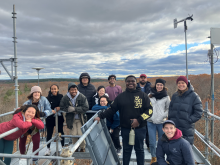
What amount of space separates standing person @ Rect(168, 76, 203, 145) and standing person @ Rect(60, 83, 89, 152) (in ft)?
6.91

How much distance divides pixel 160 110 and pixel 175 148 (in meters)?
1.17

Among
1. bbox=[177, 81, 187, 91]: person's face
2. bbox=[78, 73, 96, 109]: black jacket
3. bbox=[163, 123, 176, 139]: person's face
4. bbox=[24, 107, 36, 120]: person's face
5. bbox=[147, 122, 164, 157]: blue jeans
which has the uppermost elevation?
bbox=[177, 81, 187, 91]: person's face

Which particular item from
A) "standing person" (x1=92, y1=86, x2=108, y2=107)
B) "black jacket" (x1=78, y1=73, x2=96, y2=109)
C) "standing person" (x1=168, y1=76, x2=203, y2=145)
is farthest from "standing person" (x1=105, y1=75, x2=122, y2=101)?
"standing person" (x1=168, y1=76, x2=203, y2=145)

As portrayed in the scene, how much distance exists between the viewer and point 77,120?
164 inches

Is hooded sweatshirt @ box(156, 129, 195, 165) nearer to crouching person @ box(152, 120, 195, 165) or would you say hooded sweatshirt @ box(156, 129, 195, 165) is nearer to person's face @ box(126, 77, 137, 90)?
crouching person @ box(152, 120, 195, 165)

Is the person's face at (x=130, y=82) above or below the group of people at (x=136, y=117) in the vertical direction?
above

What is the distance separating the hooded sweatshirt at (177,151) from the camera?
2549 millimetres

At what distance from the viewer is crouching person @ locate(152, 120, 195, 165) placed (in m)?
2.55

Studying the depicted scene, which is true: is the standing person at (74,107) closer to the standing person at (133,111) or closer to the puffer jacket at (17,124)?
the puffer jacket at (17,124)

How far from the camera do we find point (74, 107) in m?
3.85

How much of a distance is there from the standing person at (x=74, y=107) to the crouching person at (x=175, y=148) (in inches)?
78.8

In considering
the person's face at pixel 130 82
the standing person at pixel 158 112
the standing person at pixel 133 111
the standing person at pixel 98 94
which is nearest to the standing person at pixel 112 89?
the standing person at pixel 98 94

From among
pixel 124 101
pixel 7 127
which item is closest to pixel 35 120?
pixel 7 127

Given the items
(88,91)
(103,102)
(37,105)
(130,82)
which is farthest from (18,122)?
(130,82)
